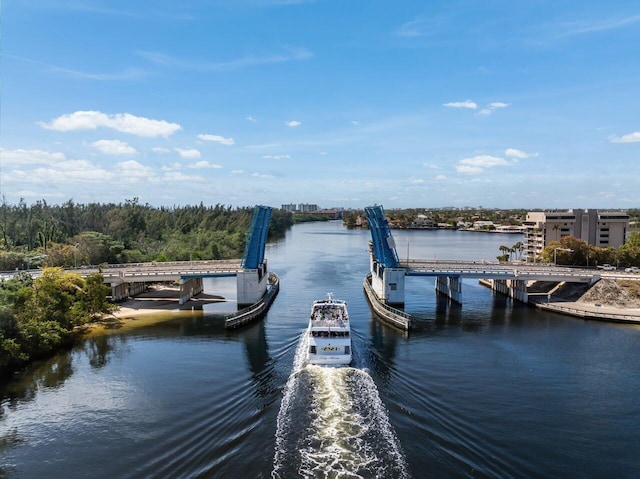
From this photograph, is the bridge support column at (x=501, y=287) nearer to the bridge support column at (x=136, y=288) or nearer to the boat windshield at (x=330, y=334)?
the boat windshield at (x=330, y=334)

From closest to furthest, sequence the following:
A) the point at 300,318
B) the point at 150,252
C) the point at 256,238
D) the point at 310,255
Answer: the point at 300,318 → the point at 256,238 → the point at 150,252 → the point at 310,255

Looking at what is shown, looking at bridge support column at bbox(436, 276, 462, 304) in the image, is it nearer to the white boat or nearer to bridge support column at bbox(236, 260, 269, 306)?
bridge support column at bbox(236, 260, 269, 306)

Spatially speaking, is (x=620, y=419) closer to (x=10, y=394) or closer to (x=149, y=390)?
(x=149, y=390)

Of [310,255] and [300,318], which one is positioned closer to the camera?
[300,318]

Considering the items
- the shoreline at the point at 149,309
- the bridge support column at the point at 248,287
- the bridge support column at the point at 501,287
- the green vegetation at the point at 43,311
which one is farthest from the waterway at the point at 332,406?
the bridge support column at the point at 501,287

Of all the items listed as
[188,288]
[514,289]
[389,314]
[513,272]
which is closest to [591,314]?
[513,272]

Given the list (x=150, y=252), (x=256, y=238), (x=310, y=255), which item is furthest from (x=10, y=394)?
(x=310, y=255)

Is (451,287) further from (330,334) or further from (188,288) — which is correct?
(188,288)
